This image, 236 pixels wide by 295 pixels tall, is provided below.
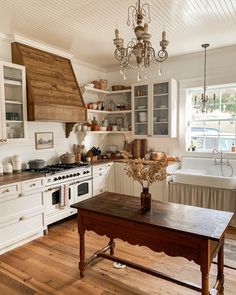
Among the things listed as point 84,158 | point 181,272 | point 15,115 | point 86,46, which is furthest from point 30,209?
point 86,46

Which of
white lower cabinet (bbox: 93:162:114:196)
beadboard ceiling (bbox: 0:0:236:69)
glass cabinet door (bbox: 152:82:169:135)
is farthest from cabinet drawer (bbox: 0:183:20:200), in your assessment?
glass cabinet door (bbox: 152:82:169:135)

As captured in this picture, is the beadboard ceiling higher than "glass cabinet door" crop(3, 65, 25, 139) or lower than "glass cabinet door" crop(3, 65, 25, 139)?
higher

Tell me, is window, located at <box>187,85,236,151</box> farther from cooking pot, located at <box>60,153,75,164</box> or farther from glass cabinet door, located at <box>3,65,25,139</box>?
glass cabinet door, located at <box>3,65,25,139</box>

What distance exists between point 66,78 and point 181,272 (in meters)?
3.26

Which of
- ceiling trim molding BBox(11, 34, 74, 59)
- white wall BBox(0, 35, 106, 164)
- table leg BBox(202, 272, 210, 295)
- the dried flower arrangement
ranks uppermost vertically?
ceiling trim molding BBox(11, 34, 74, 59)

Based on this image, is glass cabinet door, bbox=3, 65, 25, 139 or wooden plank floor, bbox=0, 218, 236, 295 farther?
glass cabinet door, bbox=3, 65, 25, 139

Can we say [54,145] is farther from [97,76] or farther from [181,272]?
[181,272]

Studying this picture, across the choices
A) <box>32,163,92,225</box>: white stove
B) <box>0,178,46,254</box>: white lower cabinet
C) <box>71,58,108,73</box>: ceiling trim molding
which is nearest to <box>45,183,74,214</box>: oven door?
<box>32,163,92,225</box>: white stove

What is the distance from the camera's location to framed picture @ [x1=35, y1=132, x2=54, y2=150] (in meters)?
3.89

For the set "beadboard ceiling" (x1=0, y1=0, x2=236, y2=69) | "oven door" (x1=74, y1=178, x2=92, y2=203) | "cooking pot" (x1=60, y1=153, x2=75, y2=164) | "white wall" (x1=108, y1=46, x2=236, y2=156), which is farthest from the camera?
"cooking pot" (x1=60, y1=153, x2=75, y2=164)

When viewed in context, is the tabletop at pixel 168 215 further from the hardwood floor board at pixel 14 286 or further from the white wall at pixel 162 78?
the white wall at pixel 162 78

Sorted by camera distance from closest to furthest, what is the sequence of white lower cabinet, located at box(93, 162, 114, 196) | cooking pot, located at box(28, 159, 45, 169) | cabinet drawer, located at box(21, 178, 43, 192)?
1. cabinet drawer, located at box(21, 178, 43, 192)
2. cooking pot, located at box(28, 159, 45, 169)
3. white lower cabinet, located at box(93, 162, 114, 196)

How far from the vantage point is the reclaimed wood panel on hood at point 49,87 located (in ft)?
11.2

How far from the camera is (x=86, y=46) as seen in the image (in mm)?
3807
